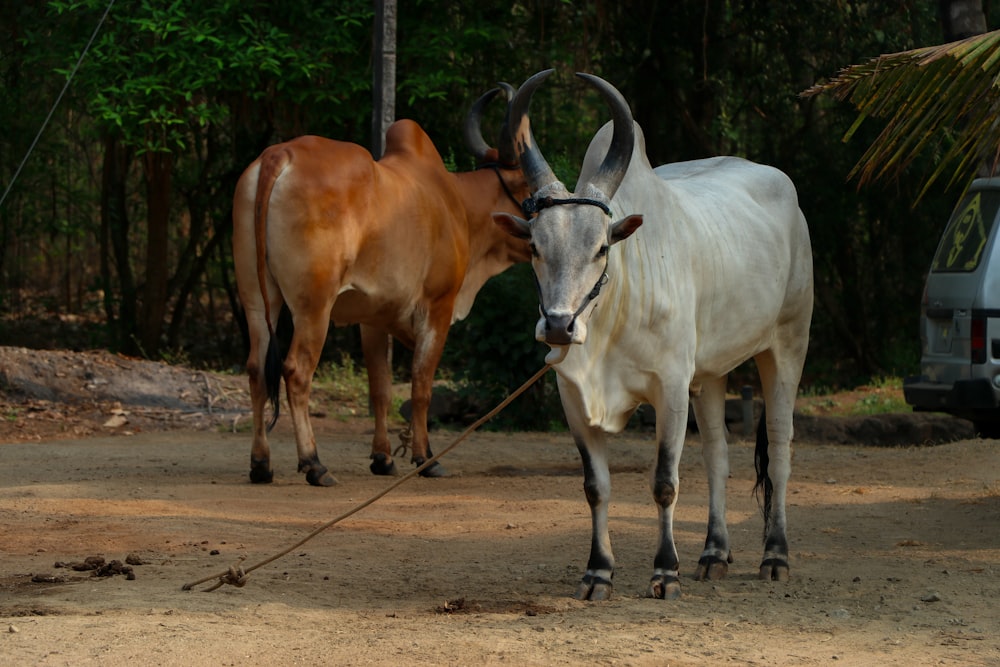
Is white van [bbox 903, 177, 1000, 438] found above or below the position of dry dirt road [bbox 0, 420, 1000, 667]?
above

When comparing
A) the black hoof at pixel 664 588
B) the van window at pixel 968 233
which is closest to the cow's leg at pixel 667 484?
the black hoof at pixel 664 588

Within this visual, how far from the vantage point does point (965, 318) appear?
9.09 meters

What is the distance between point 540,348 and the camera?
37.4 feet

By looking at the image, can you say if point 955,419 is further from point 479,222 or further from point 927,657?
point 927,657

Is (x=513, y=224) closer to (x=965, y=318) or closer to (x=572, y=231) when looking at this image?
(x=572, y=231)

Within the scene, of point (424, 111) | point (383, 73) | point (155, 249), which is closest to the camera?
point (383, 73)

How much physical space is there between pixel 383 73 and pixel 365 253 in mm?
2934

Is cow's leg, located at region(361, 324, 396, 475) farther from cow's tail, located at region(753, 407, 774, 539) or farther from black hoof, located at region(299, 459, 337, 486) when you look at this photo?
cow's tail, located at region(753, 407, 774, 539)

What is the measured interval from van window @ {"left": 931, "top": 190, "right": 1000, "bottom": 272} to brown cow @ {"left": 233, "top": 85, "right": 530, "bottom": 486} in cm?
295

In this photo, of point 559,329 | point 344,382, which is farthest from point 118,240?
point 559,329

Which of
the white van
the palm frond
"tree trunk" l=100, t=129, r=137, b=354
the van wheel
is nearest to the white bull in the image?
the palm frond

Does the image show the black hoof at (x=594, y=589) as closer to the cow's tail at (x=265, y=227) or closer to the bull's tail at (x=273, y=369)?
the cow's tail at (x=265, y=227)

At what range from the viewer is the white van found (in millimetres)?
8984

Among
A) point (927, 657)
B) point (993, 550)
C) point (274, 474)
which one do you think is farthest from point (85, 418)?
point (927, 657)
